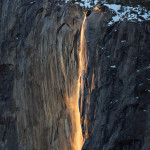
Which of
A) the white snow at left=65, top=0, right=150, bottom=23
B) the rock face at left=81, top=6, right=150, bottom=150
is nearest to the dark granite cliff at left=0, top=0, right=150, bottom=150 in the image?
the rock face at left=81, top=6, right=150, bottom=150

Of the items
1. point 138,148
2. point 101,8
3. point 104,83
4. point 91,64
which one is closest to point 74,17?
point 101,8

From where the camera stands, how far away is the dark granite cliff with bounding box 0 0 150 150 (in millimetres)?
10516

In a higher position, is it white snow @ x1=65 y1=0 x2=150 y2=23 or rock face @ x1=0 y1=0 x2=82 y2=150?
white snow @ x1=65 y1=0 x2=150 y2=23

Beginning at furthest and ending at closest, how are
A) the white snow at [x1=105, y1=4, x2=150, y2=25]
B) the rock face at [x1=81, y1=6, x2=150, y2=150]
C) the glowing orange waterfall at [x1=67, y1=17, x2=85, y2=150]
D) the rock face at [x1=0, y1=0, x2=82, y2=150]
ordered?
the rock face at [x1=0, y1=0, x2=82, y2=150]
the glowing orange waterfall at [x1=67, y1=17, x2=85, y2=150]
the white snow at [x1=105, y1=4, x2=150, y2=25]
the rock face at [x1=81, y1=6, x2=150, y2=150]

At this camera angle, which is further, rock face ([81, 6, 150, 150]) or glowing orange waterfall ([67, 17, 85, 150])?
glowing orange waterfall ([67, 17, 85, 150])

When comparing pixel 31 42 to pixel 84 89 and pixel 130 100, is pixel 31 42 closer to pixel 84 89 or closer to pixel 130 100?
pixel 84 89

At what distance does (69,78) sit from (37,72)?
2.46 m

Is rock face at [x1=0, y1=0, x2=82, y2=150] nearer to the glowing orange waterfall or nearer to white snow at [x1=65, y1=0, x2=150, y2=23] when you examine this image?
the glowing orange waterfall

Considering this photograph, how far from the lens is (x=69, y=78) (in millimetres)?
12938

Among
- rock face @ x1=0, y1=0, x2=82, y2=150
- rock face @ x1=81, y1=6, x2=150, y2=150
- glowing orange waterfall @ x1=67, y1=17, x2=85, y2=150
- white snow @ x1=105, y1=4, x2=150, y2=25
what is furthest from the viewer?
rock face @ x1=0, y1=0, x2=82, y2=150

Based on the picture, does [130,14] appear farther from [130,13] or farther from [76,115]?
[76,115]

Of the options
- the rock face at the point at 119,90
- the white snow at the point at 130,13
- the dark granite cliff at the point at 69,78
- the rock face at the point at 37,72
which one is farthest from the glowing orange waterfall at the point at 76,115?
the white snow at the point at 130,13

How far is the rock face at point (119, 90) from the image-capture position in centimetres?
1042

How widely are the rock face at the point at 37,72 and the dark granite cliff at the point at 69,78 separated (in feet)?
0.13
